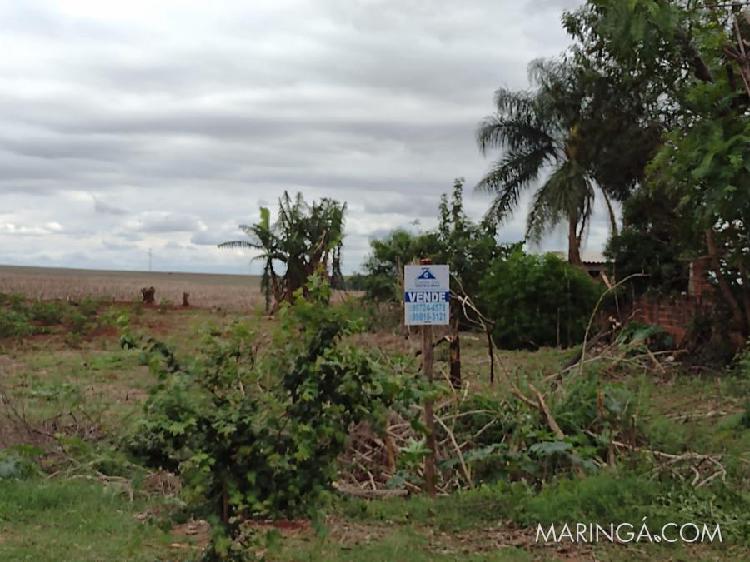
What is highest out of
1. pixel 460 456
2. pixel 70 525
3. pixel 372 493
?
pixel 460 456

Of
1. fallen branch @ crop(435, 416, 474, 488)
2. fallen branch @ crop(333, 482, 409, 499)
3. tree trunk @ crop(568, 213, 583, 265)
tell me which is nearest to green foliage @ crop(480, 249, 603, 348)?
tree trunk @ crop(568, 213, 583, 265)

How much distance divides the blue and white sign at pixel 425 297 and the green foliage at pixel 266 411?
8.60ft

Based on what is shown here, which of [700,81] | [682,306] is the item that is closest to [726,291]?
[682,306]

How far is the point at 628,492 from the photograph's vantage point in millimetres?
6508

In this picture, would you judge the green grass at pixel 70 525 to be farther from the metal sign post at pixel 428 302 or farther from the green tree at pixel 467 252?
the green tree at pixel 467 252

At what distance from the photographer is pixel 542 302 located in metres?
20.4

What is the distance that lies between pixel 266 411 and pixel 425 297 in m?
3.01

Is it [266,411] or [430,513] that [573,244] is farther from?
[266,411]

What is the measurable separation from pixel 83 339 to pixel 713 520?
17404 millimetres

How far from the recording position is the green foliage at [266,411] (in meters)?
4.33

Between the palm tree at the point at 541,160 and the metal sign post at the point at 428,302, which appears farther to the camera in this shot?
the palm tree at the point at 541,160

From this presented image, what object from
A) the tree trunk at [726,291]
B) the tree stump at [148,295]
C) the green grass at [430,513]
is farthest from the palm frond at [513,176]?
the green grass at [430,513]

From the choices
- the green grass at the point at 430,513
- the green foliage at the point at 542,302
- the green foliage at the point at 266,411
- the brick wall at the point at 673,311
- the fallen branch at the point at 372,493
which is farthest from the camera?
the green foliage at the point at 542,302

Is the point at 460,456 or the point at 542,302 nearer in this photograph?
the point at 460,456
